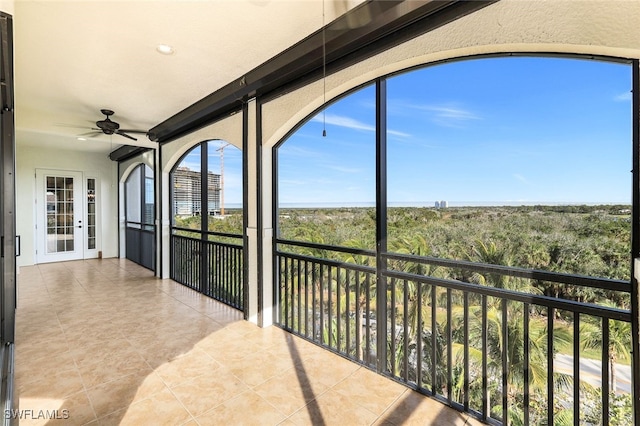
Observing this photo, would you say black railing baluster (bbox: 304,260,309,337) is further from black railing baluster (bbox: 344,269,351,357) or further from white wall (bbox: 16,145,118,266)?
white wall (bbox: 16,145,118,266)

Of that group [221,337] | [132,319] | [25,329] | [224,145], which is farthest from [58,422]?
[224,145]

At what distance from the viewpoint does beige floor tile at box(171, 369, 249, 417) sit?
1936 millimetres

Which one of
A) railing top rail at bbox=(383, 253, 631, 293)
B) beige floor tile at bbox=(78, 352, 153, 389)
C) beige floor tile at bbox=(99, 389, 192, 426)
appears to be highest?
railing top rail at bbox=(383, 253, 631, 293)

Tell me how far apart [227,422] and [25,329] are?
9.02ft

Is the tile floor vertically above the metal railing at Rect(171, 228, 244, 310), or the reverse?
the metal railing at Rect(171, 228, 244, 310)

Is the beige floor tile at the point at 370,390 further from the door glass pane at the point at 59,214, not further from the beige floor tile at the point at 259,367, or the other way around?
the door glass pane at the point at 59,214

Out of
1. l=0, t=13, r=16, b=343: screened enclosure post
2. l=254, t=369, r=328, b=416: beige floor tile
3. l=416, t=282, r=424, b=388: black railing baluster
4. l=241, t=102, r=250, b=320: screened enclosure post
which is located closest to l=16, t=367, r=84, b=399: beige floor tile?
l=0, t=13, r=16, b=343: screened enclosure post

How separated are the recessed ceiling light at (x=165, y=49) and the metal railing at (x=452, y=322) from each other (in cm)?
193

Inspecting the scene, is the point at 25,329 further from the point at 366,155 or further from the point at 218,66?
the point at 366,155

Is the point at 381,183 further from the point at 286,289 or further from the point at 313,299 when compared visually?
the point at 286,289

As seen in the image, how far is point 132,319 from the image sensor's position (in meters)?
3.31

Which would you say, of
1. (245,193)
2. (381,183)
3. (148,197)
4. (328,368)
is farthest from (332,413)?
(148,197)

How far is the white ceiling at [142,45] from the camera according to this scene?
190cm

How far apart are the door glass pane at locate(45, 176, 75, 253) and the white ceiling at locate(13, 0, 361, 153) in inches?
153
